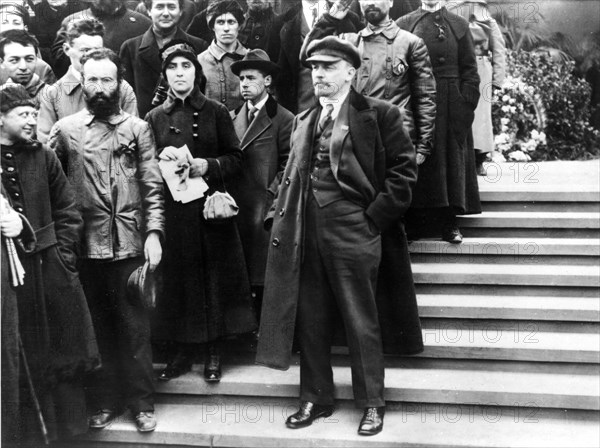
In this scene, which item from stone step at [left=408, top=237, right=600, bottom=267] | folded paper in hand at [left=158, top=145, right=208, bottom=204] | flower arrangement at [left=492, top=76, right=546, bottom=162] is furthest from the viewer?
flower arrangement at [left=492, top=76, right=546, bottom=162]

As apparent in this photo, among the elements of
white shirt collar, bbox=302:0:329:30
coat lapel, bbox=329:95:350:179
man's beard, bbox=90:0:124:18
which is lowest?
coat lapel, bbox=329:95:350:179

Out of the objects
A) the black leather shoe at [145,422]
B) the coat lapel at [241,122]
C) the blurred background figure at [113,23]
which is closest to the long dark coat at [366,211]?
the coat lapel at [241,122]

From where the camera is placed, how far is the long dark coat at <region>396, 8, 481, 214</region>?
218 inches

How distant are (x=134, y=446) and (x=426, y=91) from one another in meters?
3.00

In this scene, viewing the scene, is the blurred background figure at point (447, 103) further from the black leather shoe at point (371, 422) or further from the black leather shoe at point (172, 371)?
the black leather shoe at point (172, 371)

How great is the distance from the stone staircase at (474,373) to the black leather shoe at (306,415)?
43 millimetres

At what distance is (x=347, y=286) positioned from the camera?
4.35 meters

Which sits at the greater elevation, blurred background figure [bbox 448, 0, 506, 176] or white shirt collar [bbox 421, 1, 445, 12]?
white shirt collar [bbox 421, 1, 445, 12]

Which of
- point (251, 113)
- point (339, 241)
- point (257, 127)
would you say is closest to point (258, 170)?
point (257, 127)

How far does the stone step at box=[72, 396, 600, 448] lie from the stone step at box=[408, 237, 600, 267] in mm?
1256

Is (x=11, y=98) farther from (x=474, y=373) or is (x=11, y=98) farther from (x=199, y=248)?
(x=474, y=373)

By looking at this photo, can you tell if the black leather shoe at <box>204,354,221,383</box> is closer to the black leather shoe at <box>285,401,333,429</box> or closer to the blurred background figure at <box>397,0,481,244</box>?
the black leather shoe at <box>285,401,333,429</box>

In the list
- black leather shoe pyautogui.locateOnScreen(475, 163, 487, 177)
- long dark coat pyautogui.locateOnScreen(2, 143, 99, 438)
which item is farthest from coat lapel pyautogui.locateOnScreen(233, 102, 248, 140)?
black leather shoe pyautogui.locateOnScreen(475, 163, 487, 177)

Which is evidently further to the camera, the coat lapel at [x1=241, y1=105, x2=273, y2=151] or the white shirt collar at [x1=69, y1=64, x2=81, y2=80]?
the coat lapel at [x1=241, y1=105, x2=273, y2=151]
